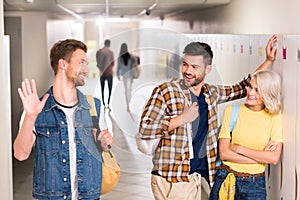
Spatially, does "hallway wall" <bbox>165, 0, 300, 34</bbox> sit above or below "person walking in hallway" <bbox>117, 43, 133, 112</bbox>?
above

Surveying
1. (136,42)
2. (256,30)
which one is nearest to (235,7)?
(256,30)

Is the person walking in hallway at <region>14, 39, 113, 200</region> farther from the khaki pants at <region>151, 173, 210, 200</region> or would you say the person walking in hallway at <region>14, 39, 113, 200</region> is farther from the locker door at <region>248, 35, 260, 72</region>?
the locker door at <region>248, 35, 260, 72</region>

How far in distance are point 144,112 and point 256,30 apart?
3.62 ft

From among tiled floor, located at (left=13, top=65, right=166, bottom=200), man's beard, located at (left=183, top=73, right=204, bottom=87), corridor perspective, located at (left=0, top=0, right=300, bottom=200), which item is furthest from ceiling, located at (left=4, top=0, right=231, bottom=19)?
man's beard, located at (left=183, top=73, right=204, bottom=87)

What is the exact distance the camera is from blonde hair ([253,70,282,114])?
9.25 feet

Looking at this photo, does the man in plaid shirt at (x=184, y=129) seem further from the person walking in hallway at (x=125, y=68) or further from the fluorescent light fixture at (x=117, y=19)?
the fluorescent light fixture at (x=117, y=19)

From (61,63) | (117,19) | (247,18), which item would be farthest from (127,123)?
(117,19)

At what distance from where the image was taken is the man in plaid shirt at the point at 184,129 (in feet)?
9.27

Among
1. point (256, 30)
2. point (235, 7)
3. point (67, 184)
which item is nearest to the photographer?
point (67, 184)

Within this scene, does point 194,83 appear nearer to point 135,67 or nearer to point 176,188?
point 135,67

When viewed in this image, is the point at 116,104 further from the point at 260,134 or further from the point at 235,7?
the point at 235,7

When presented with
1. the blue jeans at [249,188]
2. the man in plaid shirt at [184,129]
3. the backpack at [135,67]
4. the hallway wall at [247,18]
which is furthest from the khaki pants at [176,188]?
the hallway wall at [247,18]

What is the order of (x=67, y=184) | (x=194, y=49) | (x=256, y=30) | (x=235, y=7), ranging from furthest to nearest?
(x=235, y=7) < (x=256, y=30) < (x=194, y=49) < (x=67, y=184)

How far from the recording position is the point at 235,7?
416cm
